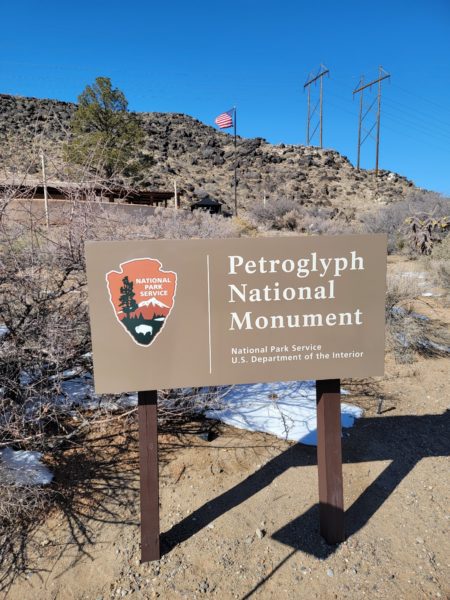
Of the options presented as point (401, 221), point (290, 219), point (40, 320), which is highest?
point (290, 219)

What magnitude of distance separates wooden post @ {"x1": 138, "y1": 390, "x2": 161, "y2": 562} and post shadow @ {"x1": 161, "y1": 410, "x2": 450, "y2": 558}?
0.65 feet

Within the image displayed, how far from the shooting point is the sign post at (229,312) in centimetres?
232

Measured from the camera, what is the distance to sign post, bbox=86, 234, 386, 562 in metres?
2.32

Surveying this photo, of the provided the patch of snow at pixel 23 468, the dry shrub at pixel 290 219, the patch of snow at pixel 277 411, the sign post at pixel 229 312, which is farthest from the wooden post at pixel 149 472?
the dry shrub at pixel 290 219

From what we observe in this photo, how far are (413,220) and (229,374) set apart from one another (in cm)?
1246

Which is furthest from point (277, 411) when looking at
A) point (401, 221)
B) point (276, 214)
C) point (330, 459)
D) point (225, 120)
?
point (225, 120)

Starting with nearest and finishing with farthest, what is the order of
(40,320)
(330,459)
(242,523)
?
(330,459) → (242,523) → (40,320)

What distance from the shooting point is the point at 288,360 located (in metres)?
2.47

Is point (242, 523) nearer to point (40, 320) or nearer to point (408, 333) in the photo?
point (40, 320)

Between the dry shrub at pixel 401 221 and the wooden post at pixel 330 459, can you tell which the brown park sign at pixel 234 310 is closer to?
the wooden post at pixel 330 459

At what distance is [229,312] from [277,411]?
2357 mm

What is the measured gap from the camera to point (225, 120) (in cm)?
2861

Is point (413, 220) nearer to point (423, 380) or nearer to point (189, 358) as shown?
point (423, 380)

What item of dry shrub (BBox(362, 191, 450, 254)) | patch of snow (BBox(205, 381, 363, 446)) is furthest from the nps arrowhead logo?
dry shrub (BBox(362, 191, 450, 254))
